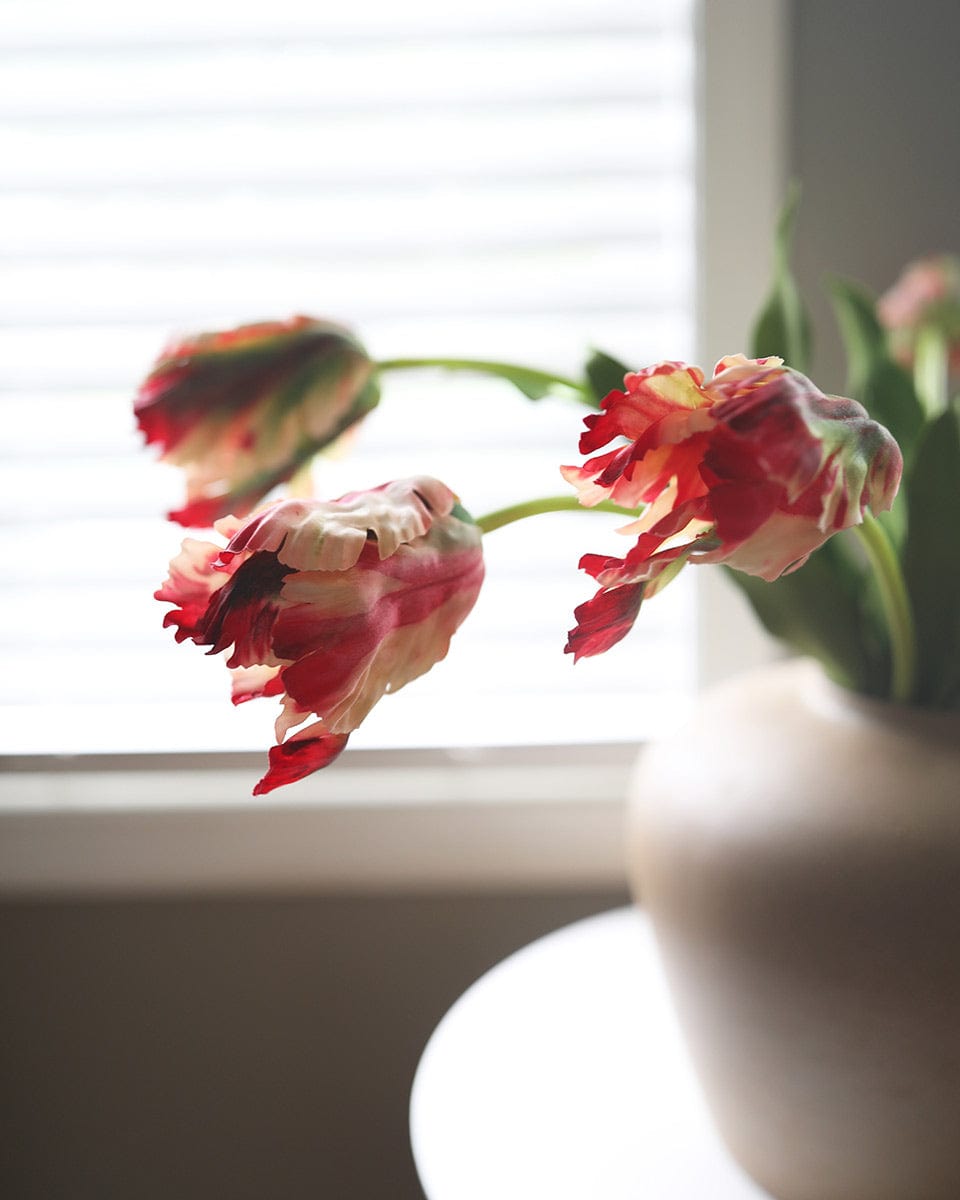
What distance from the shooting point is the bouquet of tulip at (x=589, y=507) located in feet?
1.04

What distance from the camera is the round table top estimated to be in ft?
1.83

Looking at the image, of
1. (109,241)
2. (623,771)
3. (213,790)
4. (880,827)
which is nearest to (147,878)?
(213,790)

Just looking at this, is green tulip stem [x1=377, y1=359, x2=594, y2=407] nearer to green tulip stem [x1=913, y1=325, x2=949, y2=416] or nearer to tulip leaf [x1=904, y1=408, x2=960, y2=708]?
tulip leaf [x1=904, y1=408, x2=960, y2=708]

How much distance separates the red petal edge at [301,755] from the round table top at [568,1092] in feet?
0.81

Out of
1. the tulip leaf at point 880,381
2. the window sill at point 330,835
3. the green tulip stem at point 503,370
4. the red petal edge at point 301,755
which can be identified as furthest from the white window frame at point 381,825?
the red petal edge at point 301,755

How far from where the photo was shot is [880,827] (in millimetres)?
457

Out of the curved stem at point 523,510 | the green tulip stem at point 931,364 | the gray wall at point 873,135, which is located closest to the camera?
the curved stem at point 523,510

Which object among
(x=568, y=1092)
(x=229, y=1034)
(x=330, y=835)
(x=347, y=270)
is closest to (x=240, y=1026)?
(x=229, y=1034)

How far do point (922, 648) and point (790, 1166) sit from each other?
0.25m

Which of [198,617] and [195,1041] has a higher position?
[198,617]

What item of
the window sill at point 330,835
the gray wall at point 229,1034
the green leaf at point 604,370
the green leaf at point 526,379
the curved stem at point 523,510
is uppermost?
the green leaf at point 604,370

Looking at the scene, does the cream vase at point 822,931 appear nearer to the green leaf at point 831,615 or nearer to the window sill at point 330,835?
the green leaf at point 831,615

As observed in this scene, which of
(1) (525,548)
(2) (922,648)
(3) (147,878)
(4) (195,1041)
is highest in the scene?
(2) (922,648)

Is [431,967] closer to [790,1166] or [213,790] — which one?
[213,790]
